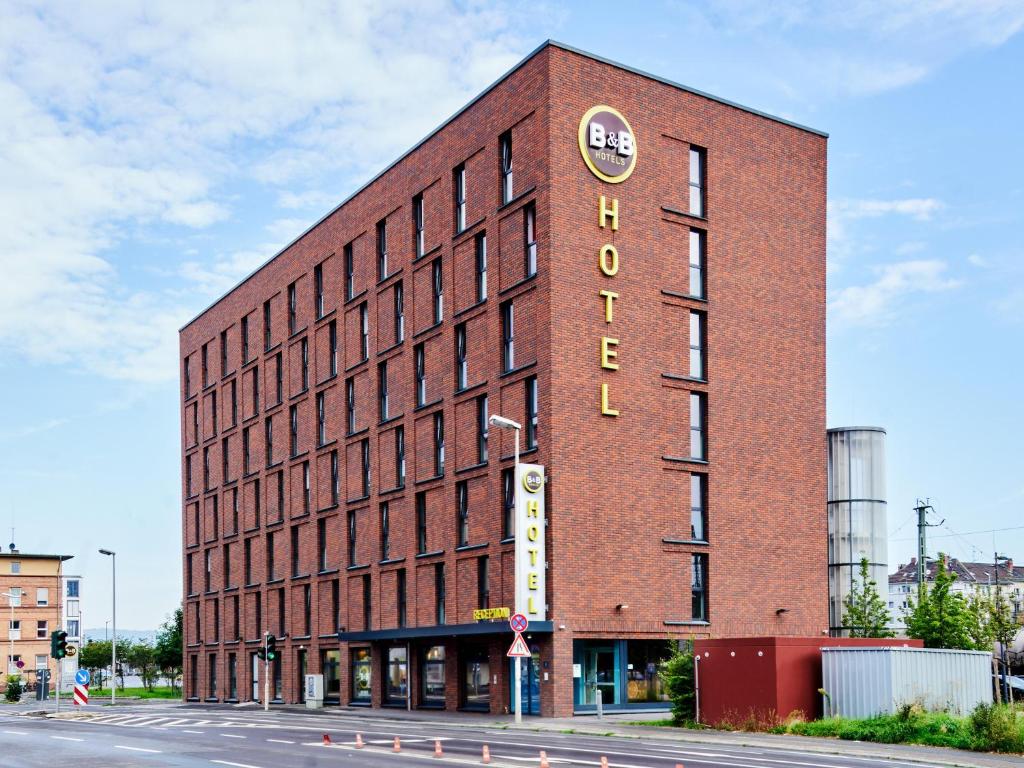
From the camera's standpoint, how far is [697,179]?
182ft

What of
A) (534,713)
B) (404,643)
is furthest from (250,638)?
(534,713)

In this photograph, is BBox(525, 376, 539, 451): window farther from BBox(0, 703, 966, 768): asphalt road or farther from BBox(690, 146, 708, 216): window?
BBox(0, 703, 966, 768): asphalt road

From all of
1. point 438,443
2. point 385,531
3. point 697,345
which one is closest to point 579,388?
point 697,345

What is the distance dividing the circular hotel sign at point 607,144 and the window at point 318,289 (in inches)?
970

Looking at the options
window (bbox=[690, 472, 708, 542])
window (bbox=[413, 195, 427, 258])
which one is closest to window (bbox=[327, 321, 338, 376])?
window (bbox=[413, 195, 427, 258])

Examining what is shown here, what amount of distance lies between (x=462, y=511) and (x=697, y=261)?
14.9 metres

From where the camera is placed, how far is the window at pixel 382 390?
6378 centimetres

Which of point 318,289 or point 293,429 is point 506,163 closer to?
point 318,289

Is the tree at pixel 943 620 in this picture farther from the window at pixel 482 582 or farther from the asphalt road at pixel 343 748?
the asphalt road at pixel 343 748

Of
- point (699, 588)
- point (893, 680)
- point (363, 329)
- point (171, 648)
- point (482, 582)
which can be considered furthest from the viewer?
point (171, 648)

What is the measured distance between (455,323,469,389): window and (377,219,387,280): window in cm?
889

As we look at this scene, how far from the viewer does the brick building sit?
50094mm

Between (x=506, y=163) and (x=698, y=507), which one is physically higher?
(x=506, y=163)

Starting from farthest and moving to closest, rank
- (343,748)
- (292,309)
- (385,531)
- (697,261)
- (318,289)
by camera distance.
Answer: (292,309) < (318,289) < (385,531) < (697,261) < (343,748)
